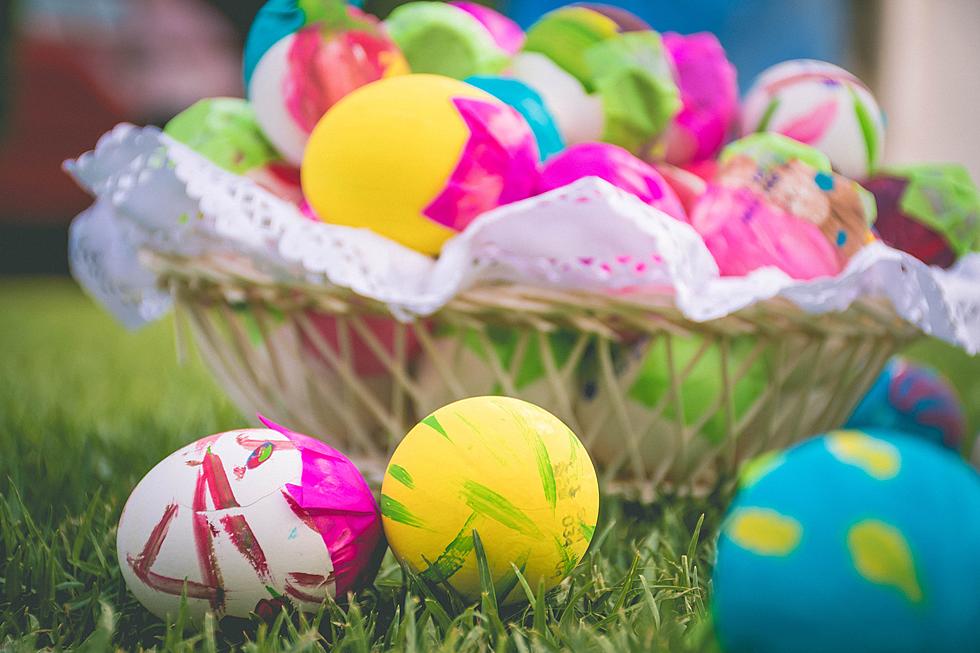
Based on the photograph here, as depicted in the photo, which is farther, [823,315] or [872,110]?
[872,110]

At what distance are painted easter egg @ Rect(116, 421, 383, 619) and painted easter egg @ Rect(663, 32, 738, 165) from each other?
2.44 ft

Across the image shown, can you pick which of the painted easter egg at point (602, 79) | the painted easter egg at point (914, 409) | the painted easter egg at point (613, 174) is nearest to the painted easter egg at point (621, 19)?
the painted easter egg at point (602, 79)

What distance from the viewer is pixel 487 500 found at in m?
0.69

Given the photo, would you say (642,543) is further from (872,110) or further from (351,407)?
(872,110)

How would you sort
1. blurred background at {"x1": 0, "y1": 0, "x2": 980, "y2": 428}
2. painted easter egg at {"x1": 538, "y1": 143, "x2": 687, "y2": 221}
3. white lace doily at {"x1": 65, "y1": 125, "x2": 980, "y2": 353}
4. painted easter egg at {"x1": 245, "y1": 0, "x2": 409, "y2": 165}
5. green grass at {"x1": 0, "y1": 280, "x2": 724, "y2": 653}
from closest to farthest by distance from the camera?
green grass at {"x1": 0, "y1": 280, "x2": 724, "y2": 653}
white lace doily at {"x1": 65, "y1": 125, "x2": 980, "y2": 353}
painted easter egg at {"x1": 538, "y1": 143, "x2": 687, "y2": 221}
painted easter egg at {"x1": 245, "y1": 0, "x2": 409, "y2": 165}
blurred background at {"x1": 0, "y1": 0, "x2": 980, "y2": 428}

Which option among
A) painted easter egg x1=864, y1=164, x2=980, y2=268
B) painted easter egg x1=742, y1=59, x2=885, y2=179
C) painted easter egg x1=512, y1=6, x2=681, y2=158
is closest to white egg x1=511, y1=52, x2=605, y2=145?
painted easter egg x1=512, y1=6, x2=681, y2=158

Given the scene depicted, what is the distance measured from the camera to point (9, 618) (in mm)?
688

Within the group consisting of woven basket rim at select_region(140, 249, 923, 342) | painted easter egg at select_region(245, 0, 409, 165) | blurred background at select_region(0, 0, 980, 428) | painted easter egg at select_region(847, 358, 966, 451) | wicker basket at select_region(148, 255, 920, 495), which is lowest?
blurred background at select_region(0, 0, 980, 428)

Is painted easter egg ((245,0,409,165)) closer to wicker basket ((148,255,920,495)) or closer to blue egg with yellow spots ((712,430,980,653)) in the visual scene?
wicker basket ((148,255,920,495))

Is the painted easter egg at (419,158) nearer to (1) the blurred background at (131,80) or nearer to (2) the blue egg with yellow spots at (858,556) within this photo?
(2) the blue egg with yellow spots at (858,556)

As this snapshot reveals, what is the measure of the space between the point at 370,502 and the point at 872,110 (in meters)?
0.90

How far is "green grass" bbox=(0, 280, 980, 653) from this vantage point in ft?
2.12

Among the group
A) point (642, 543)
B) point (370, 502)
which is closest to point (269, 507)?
point (370, 502)

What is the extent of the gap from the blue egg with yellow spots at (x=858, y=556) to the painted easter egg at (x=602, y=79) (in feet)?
2.31
